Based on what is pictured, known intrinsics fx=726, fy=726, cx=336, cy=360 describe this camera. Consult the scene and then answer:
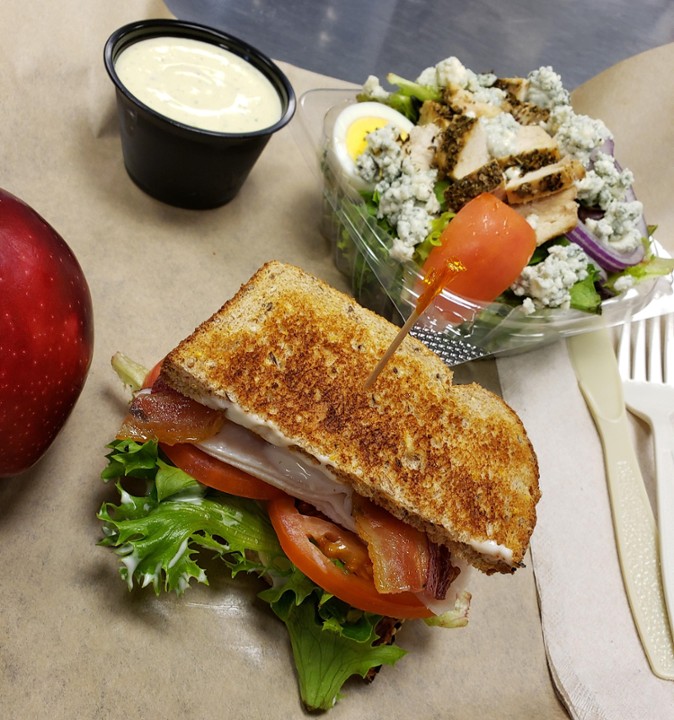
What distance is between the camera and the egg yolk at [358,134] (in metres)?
2.52

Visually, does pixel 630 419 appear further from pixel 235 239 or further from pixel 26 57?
pixel 26 57

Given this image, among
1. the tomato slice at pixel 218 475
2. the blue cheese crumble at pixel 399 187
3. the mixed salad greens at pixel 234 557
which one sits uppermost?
the blue cheese crumble at pixel 399 187

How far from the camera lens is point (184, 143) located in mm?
2369

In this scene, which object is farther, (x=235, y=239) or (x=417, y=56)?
(x=417, y=56)

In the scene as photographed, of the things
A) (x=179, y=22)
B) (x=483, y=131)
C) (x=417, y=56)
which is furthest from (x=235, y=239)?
(x=417, y=56)

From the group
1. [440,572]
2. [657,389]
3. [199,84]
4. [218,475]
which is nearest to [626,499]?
[657,389]

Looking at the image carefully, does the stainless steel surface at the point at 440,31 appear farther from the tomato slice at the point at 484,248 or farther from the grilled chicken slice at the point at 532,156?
the tomato slice at the point at 484,248

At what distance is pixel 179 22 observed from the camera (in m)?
2.54

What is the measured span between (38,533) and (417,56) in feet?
10.3

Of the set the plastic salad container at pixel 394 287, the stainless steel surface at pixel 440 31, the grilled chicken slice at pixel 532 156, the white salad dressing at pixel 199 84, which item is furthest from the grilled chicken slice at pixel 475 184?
the stainless steel surface at pixel 440 31

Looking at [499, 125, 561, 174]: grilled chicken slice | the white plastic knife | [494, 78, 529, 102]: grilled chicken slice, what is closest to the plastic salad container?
the white plastic knife

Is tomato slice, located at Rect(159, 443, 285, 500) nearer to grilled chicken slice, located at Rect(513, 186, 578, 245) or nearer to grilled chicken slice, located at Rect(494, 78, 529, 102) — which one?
grilled chicken slice, located at Rect(513, 186, 578, 245)

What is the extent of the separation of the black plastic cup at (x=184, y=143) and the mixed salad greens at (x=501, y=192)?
0.31 meters

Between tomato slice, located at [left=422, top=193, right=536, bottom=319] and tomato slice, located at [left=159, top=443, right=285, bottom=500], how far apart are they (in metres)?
0.85
